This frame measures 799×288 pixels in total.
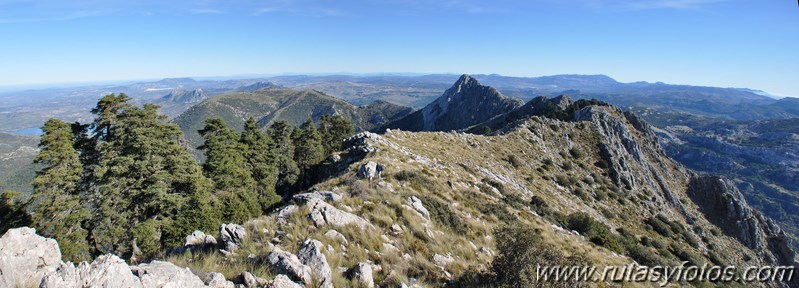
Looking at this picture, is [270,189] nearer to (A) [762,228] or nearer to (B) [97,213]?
(B) [97,213]

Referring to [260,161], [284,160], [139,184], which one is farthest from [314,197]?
[284,160]

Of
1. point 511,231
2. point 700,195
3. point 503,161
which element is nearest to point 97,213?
point 511,231

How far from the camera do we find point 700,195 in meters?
62.4

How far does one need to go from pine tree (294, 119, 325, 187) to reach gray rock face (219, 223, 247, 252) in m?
42.4

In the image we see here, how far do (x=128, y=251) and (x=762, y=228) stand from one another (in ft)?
284

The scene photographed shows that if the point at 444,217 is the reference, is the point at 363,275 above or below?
Result: above

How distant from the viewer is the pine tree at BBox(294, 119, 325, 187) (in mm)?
54844

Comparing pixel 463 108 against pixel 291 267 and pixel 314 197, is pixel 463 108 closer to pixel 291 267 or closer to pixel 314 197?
pixel 314 197

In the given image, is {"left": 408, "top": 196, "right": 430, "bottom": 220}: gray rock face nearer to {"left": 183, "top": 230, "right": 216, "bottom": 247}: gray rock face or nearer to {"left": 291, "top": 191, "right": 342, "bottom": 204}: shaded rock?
{"left": 291, "top": 191, "right": 342, "bottom": 204}: shaded rock

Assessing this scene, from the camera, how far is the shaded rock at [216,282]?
7.38 metres

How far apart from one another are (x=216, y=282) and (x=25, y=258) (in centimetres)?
339

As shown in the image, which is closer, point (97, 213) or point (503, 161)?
point (97, 213)

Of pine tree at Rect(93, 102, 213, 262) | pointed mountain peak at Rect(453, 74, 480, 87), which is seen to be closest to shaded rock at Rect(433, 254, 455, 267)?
pine tree at Rect(93, 102, 213, 262)

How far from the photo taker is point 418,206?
701 inches
